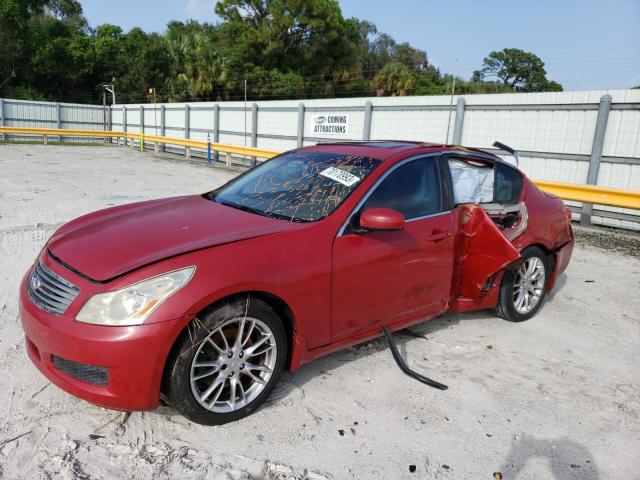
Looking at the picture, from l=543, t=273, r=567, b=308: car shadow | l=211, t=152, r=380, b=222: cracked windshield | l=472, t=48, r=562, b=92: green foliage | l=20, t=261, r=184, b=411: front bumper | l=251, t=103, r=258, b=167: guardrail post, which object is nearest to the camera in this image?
l=20, t=261, r=184, b=411: front bumper

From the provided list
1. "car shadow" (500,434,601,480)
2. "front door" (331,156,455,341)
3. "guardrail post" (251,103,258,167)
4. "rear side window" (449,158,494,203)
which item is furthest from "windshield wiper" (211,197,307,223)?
"guardrail post" (251,103,258,167)

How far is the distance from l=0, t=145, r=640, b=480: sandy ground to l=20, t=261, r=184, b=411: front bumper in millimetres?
305

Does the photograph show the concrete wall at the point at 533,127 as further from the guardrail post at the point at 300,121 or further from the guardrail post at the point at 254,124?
the guardrail post at the point at 254,124

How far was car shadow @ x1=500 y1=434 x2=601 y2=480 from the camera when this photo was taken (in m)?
2.65

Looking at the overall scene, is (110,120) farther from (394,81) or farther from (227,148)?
(394,81)

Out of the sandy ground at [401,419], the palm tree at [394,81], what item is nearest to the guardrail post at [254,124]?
the sandy ground at [401,419]

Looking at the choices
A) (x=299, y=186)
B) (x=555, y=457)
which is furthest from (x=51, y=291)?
(x=555, y=457)

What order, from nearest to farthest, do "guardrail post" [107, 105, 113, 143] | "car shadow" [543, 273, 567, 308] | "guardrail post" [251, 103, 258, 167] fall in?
"car shadow" [543, 273, 567, 308] → "guardrail post" [251, 103, 258, 167] → "guardrail post" [107, 105, 113, 143]

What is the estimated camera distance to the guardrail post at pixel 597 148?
9758 millimetres

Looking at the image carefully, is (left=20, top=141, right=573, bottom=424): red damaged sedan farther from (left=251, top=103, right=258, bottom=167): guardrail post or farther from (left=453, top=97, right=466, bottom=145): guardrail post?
(left=251, top=103, right=258, bottom=167): guardrail post

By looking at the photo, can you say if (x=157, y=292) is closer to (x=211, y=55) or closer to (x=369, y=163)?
(x=369, y=163)

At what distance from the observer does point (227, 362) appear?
9.30 feet

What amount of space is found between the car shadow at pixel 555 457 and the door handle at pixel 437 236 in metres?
1.46

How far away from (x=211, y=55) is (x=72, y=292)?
39063 mm
